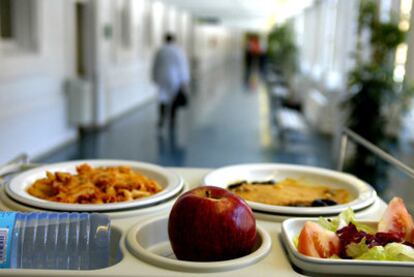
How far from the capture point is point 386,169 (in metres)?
6.31

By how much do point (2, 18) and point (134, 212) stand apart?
584cm

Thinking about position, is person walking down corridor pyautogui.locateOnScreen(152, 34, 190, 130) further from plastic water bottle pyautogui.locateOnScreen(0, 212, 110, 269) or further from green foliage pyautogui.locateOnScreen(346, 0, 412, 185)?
plastic water bottle pyautogui.locateOnScreen(0, 212, 110, 269)

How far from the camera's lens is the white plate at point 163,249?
4.34 feet

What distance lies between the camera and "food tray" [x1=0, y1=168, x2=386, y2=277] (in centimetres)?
129

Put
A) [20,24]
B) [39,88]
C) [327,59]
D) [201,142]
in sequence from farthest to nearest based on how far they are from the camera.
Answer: [327,59] < [201,142] < [39,88] < [20,24]

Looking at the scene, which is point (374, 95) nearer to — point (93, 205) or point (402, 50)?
point (402, 50)

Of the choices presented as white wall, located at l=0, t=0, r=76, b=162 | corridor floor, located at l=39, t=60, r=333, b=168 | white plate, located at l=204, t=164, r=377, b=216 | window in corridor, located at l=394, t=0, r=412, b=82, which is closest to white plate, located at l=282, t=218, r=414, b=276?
white plate, located at l=204, t=164, r=377, b=216

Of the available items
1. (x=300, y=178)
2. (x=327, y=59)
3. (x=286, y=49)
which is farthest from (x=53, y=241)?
(x=286, y=49)

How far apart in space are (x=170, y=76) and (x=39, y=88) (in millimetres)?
→ 3242

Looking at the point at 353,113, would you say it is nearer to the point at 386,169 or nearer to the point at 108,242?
the point at 386,169

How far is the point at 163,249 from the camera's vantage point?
5.42ft

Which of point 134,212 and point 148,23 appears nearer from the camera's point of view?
point 134,212

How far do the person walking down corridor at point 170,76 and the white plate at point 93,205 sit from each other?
25.9 feet

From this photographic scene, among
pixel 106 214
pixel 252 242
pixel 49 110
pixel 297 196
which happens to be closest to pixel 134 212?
pixel 106 214
